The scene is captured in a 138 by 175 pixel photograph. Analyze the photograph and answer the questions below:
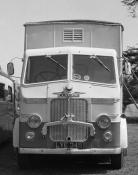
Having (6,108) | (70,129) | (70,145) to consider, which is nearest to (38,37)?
(70,129)

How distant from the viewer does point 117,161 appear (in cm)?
1296

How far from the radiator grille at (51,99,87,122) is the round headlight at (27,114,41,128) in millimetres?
318

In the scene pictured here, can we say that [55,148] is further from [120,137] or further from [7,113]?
[7,113]

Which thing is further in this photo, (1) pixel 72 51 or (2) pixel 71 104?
(1) pixel 72 51

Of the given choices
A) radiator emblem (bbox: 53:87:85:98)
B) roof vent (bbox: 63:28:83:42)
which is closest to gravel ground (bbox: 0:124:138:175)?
radiator emblem (bbox: 53:87:85:98)

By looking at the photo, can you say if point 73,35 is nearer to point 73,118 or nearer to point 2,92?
point 73,118

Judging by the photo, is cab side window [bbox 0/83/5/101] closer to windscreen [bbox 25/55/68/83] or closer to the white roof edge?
the white roof edge

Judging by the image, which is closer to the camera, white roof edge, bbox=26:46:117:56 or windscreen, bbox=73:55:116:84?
windscreen, bbox=73:55:116:84

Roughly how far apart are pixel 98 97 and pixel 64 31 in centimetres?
251

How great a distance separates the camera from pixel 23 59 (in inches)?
534

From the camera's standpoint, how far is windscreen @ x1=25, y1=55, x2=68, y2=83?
13.1 meters

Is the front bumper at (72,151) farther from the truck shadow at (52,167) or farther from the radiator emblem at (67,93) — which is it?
the radiator emblem at (67,93)

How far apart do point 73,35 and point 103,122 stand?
272cm

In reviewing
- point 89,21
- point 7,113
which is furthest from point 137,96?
point 89,21
